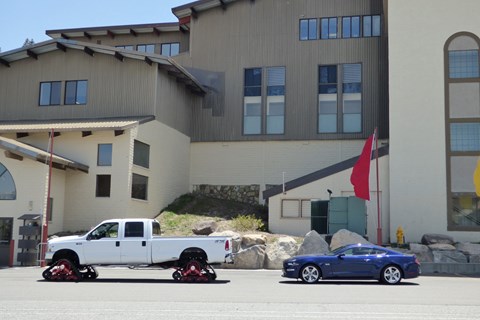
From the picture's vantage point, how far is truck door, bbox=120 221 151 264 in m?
19.2

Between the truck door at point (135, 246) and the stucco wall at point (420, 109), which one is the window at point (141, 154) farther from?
the truck door at point (135, 246)

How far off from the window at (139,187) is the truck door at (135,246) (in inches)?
517

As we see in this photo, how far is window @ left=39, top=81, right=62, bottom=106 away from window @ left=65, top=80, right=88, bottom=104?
51 cm

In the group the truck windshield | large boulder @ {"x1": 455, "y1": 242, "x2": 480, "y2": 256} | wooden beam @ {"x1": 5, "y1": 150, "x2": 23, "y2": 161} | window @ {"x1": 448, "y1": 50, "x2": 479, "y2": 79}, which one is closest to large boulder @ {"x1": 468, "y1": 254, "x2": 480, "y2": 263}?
large boulder @ {"x1": 455, "y1": 242, "x2": 480, "y2": 256}

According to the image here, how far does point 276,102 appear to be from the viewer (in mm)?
39469

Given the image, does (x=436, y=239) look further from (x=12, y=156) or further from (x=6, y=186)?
(x=6, y=186)

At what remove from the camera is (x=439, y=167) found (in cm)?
3066

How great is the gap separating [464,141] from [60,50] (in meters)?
23.3

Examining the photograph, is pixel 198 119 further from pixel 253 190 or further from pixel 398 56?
pixel 398 56

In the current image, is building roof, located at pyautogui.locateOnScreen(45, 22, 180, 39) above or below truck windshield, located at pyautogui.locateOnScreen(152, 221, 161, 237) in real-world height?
above

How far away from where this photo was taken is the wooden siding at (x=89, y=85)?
34.8 metres

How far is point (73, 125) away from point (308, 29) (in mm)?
16466

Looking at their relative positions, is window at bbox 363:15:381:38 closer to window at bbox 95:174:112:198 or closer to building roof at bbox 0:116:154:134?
building roof at bbox 0:116:154:134

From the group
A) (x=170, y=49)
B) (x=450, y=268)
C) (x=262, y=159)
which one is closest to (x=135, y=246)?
(x=450, y=268)
